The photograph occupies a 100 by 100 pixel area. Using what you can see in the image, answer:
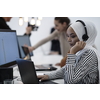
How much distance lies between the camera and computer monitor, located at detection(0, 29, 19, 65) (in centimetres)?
147

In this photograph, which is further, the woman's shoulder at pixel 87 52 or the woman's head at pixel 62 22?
the woman's head at pixel 62 22

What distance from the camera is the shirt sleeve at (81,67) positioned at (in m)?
1.17

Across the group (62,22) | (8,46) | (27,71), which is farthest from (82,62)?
(62,22)

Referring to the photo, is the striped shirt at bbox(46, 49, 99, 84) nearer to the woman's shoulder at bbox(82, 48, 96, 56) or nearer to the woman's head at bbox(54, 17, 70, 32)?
the woman's shoulder at bbox(82, 48, 96, 56)

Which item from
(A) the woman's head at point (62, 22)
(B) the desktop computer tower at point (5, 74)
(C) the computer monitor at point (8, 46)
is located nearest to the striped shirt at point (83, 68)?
(B) the desktop computer tower at point (5, 74)

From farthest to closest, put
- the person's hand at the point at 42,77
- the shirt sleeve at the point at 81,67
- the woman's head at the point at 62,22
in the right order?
the woman's head at the point at 62,22
the person's hand at the point at 42,77
the shirt sleeve at the point at 81,67

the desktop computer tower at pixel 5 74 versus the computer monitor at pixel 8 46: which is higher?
the computer monitor at pixel 8 46

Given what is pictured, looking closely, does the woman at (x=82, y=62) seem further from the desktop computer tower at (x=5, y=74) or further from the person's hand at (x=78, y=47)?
the desktop computer tower at (x=5, y=74)

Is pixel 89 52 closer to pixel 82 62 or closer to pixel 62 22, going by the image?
pixel 82 62

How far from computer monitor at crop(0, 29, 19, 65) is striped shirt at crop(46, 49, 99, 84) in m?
0.55

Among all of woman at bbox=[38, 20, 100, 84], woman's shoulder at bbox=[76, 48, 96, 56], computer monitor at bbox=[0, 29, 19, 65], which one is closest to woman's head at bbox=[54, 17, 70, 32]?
computer monitor at bbox=[0, 29, 19, 65]
